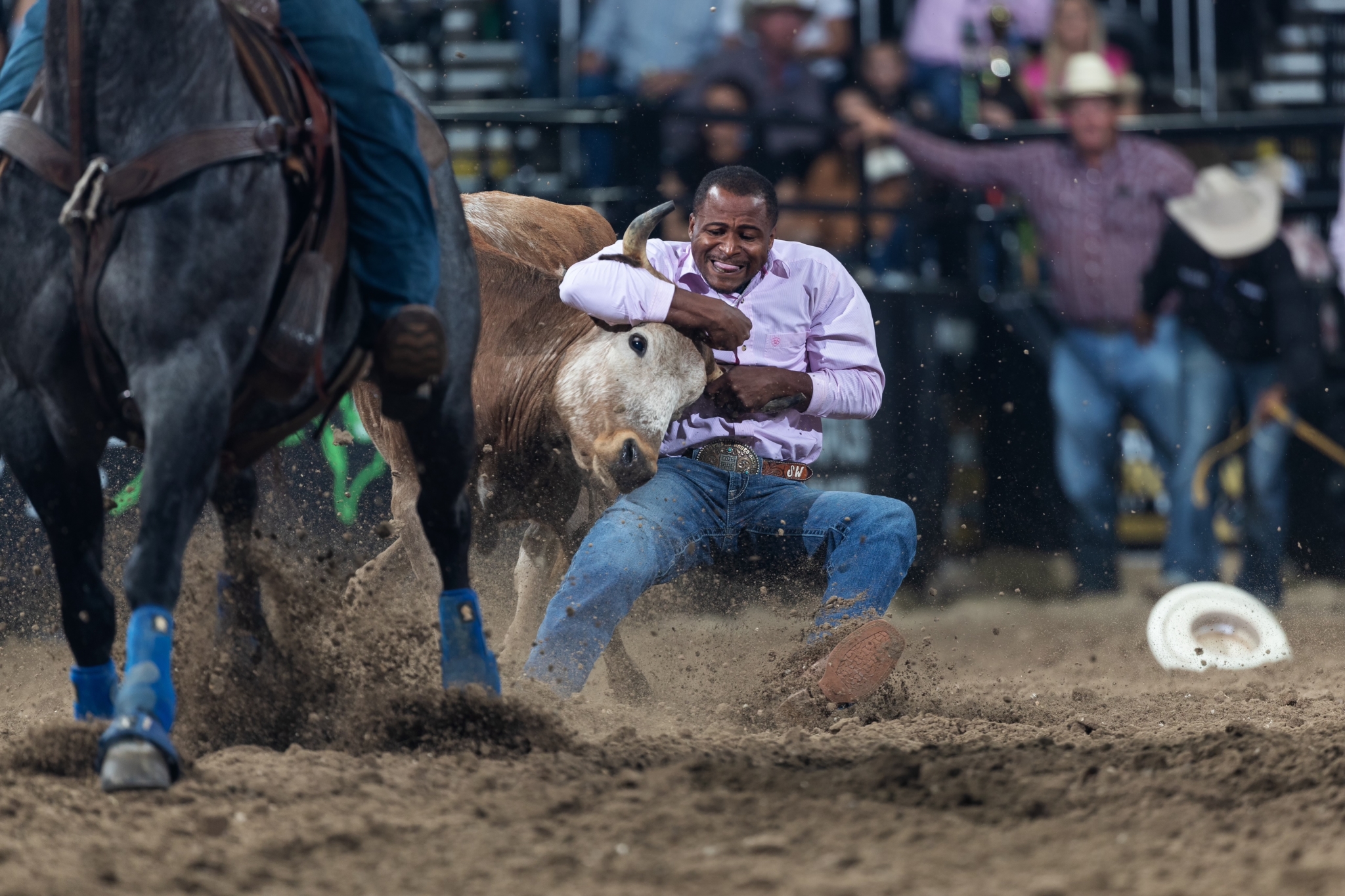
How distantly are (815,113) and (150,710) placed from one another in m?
5.62

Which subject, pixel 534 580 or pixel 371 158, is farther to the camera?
pixel 534 580

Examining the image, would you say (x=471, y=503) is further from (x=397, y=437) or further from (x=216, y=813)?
(x=216, y=813)

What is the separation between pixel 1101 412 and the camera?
7543mm

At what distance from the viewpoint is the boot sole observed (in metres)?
3.88

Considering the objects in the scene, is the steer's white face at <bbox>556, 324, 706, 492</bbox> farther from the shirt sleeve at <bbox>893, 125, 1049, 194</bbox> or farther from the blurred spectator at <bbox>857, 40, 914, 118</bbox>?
the blurred spectator at <bbox>857, 40, 914, 118</bbox>

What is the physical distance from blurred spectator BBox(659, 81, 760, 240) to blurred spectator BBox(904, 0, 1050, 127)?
951 millimetres

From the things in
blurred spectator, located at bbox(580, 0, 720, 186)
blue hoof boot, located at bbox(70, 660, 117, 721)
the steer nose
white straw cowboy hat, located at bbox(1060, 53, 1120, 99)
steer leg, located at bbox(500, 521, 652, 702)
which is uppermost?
blurred spectator, located at bbox(580, 0, 720, 186)

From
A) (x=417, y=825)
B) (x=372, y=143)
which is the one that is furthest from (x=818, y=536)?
(x=417, y=825)

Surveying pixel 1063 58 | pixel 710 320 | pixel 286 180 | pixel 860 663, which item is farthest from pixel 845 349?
pixel 1063 58

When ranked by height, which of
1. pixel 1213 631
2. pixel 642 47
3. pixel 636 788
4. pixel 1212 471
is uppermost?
pixel 642 47

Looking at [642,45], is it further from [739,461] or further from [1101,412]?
[739,461]

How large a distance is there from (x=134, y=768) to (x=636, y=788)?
32.5 inches

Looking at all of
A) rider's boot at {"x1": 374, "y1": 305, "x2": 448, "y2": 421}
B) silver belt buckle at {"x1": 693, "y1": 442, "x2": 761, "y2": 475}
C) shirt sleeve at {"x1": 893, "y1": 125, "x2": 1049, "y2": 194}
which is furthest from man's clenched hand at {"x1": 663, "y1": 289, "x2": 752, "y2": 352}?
shirt sleeve at {"x1": 893, "y1": 125, "x2": 1049, "y2": 194}

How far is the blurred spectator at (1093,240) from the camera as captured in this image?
7551 millimetres
